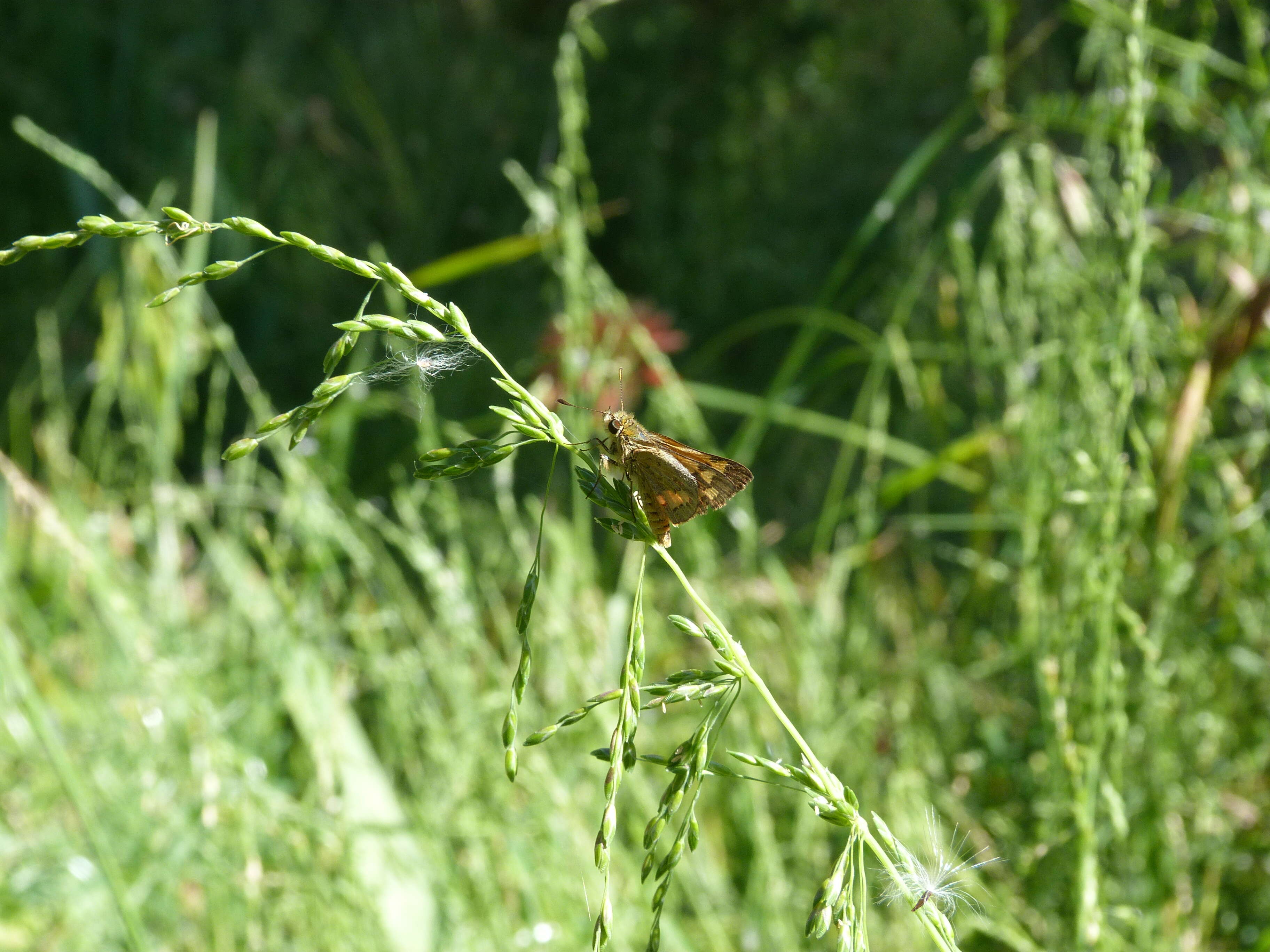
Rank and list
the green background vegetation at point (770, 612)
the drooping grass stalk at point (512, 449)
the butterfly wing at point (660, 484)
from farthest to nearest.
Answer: the green background vegetation at point (770, 612) → the butterfly wing at point (660, 484) → the drooping grass stalk at point (512, 449)

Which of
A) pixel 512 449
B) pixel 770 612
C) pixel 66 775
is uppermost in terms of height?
pixel 512 449

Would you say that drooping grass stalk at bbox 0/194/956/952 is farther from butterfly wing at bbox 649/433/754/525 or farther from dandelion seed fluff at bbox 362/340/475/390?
butterfly wing at bbox 649/433/754/525

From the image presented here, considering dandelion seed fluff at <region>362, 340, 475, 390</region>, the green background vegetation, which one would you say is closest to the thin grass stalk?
the green background vegetation

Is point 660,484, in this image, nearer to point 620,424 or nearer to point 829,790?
point 620,424

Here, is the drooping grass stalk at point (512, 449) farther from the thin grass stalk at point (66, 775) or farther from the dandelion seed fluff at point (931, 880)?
the thin grass stalk at point (66, 775)

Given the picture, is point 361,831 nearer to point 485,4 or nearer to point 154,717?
point 154,717

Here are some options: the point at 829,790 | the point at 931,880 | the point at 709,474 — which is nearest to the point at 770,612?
the point at 709,474

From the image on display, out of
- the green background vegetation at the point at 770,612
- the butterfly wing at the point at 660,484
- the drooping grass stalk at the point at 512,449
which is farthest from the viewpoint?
the green background vegetation at the point at 770,612

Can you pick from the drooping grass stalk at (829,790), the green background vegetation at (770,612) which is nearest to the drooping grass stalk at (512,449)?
the drooping grass stalk at (829,790)
